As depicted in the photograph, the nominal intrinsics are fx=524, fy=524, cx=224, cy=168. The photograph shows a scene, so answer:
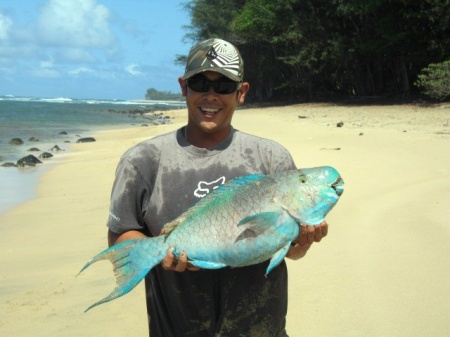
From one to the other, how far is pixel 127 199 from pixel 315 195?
78 centimetres

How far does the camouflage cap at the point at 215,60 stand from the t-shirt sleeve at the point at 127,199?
1.55 ft

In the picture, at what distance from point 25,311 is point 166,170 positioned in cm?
236

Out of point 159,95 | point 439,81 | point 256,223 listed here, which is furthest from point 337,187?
point 159,95

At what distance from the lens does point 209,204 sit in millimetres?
2008

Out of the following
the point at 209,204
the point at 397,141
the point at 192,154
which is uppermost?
the point at 192,154

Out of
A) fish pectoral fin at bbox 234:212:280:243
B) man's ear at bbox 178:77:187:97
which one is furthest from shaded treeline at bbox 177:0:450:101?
fish pectoral fin at bbox 234:212:280:243

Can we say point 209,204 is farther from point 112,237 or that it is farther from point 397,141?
point 397,141

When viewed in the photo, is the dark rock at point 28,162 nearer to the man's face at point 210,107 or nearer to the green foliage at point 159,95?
the man's face at point 210,107

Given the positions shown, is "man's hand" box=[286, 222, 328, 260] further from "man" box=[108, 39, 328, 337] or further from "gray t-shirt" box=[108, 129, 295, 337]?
"gray t-shirt" box=[108, 129, 295, 337]

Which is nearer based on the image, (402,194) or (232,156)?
(232,156)

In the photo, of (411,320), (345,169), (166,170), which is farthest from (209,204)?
(345,169)

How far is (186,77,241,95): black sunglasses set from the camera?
7.35 ft

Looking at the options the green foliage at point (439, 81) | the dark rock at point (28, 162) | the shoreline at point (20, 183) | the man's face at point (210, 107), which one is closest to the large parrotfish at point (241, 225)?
the man's face at point (210, 107)

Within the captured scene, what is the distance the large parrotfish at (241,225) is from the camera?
191 cm
